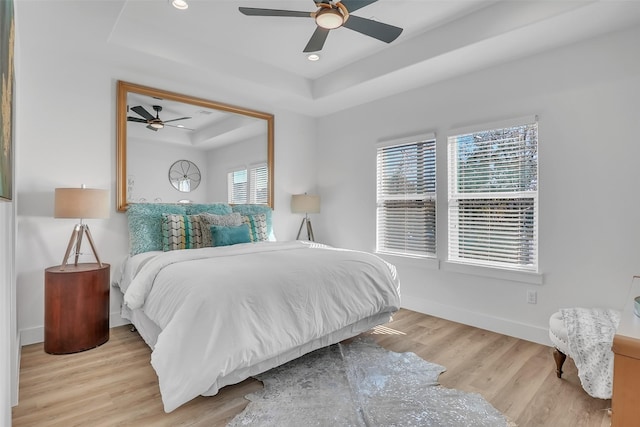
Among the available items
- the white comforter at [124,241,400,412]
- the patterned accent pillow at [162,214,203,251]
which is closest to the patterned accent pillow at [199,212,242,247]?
the patterned accent pillow at [162,214,203,251]

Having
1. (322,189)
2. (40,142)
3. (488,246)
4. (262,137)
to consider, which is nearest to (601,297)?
(488,246)

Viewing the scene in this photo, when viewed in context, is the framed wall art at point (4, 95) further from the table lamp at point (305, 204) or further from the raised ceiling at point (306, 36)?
the table lamp at point (305, 204)

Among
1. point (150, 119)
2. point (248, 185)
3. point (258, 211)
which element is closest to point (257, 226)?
point (258, 211)

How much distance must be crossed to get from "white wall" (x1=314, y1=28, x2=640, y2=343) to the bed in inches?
40.6

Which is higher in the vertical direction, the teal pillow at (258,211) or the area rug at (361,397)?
the teal pillow at (258,211)

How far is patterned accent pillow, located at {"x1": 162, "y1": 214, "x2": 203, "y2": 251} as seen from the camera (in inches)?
127

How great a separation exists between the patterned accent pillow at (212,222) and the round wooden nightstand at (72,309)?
3.07 ft

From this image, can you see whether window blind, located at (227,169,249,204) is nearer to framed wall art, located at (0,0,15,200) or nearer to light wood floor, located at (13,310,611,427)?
light wood floor, located at (13,310,611,427)

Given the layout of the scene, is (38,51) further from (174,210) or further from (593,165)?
(593,165)

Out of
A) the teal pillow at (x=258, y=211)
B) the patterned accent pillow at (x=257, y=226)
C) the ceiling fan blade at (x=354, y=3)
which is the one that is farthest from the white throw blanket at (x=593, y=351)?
the teal pillow at (x=258, y=211)

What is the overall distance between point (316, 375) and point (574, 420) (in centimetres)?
150

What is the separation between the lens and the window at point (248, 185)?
4105 mm

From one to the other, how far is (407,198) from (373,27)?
2013 millimetres

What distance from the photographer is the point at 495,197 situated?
317 cm
